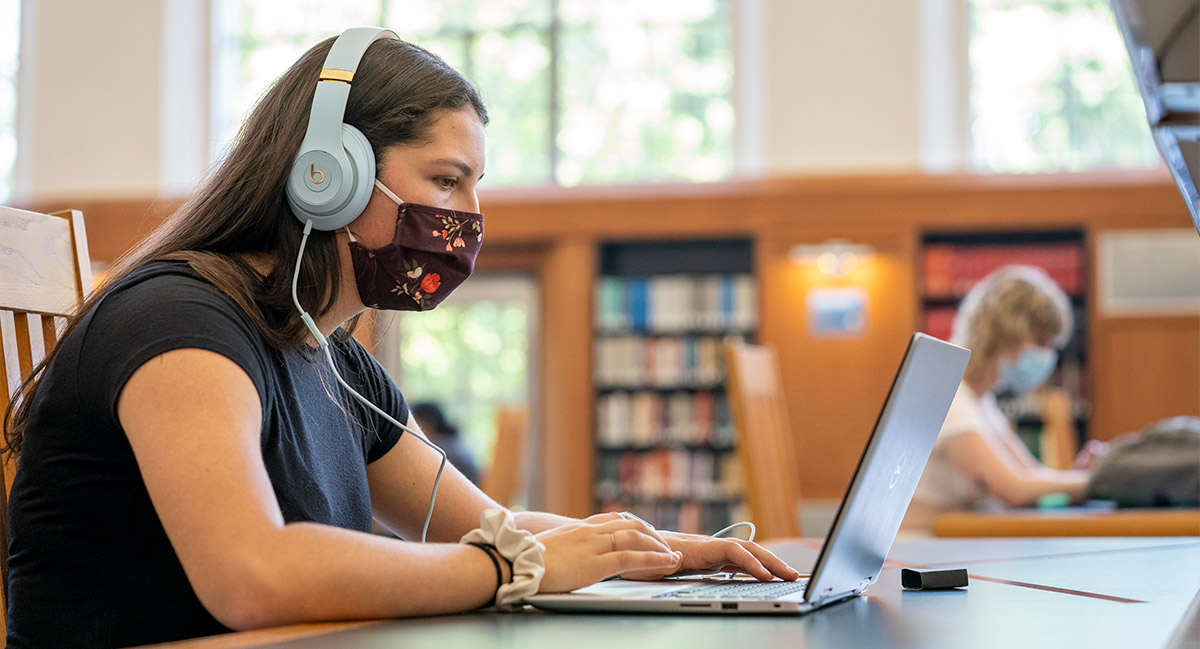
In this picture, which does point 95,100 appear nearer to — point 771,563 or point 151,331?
point 151,331

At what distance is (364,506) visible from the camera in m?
1.33

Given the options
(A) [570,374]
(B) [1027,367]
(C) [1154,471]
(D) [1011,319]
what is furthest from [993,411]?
(A) [570,374]

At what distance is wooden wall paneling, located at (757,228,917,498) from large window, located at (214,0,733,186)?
4.21ft

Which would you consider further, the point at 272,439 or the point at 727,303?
the point at 727,303

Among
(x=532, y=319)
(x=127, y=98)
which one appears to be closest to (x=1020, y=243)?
(x=532, y=319)

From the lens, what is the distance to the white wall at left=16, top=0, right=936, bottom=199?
688cm

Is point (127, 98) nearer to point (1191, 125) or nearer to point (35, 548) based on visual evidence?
point (35, 548)

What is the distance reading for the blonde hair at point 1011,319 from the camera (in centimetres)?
330

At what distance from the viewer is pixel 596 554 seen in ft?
3.43

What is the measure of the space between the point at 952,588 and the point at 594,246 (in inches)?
226

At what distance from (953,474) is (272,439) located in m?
2.45

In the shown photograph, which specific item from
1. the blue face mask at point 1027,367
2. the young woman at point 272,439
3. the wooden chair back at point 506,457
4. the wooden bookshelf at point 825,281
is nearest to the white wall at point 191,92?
the wooden bookshelf at point 825,281

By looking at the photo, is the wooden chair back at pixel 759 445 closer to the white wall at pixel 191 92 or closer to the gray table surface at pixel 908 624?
the gray table surface at pixel 908 624

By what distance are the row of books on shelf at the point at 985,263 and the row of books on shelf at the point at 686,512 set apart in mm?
1668
